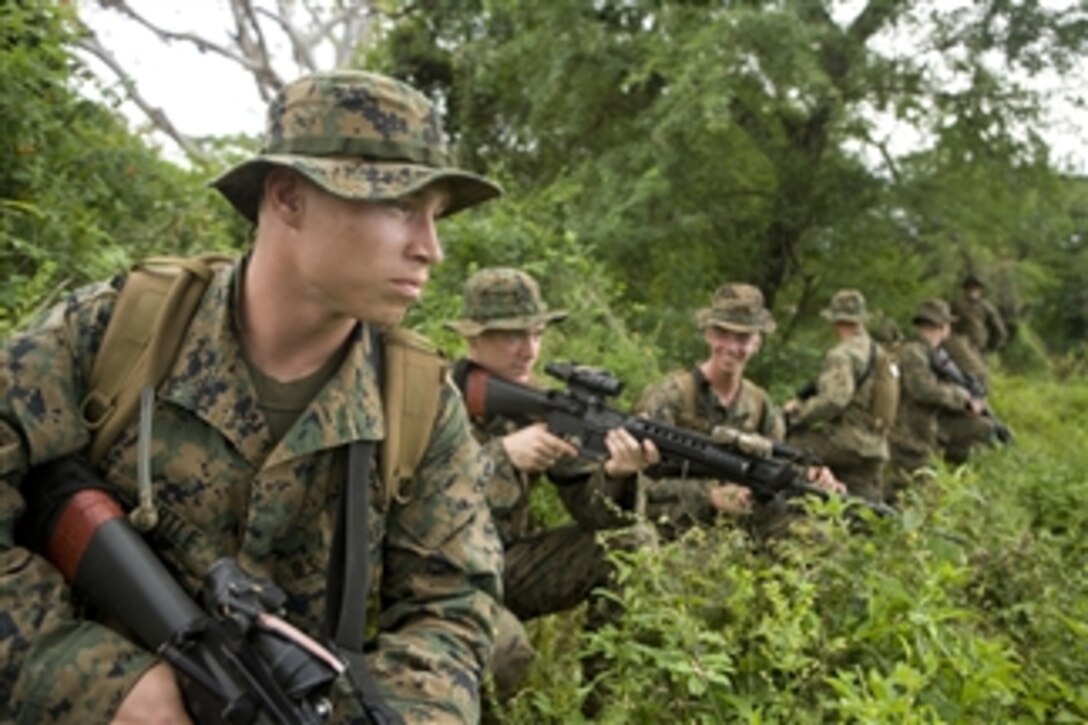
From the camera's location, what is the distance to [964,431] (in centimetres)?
880

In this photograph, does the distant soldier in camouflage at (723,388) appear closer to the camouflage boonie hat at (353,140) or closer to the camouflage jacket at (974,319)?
the camouflage boonie hat at (353,140)

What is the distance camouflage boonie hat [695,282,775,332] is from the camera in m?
5.21

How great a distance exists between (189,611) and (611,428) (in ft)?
8.01

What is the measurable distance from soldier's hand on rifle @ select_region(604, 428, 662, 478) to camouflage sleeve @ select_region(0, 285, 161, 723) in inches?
92.1

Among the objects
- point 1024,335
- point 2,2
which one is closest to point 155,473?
point 2,2

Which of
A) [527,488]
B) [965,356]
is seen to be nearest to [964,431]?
[965,356]

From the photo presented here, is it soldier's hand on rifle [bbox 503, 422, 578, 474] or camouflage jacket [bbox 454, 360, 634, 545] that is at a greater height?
soldier's hand on rifle [bbox 503, 422, 578, 474]

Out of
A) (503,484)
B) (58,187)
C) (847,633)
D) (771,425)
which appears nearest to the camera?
(847,633)

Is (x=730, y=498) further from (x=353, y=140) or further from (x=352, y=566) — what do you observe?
(x=353, y=140)

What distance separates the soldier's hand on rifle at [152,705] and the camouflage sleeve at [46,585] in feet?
0.05

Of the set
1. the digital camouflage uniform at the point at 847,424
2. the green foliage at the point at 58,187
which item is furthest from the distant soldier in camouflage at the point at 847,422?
the green foliage at the point at 58,187

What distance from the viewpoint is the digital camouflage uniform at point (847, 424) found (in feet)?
22.1

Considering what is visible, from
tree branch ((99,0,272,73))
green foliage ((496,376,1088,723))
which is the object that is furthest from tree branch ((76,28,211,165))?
green foliage ((496,376,1088,723))

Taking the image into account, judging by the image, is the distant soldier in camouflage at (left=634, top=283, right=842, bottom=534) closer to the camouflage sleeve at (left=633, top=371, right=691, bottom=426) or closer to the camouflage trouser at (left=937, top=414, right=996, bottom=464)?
the camouflage sleeve at (left=633, top=371, right=691, bottom=426)
